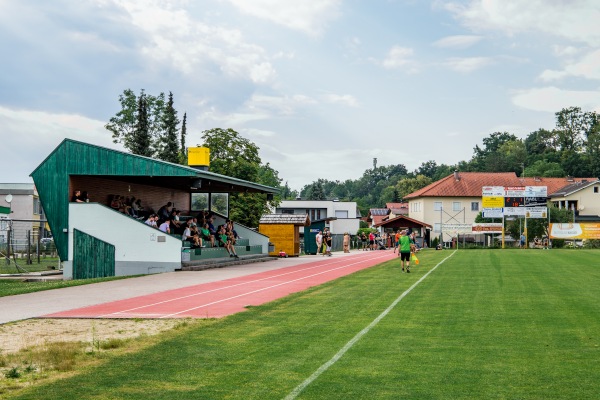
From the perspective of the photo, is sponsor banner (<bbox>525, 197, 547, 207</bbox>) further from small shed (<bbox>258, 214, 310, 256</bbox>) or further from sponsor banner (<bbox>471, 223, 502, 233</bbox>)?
small shed (<bbox>258, 214, 310, 256</bbox>)

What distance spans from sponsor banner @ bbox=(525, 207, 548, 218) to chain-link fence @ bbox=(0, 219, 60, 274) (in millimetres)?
39414

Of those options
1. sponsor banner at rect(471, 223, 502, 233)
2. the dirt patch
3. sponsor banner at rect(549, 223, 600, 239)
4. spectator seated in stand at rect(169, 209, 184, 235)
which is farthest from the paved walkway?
sponsor banner at rect(549, 223, 600, 239)

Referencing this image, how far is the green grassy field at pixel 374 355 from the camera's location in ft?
24.0

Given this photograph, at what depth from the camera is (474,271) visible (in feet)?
85.3

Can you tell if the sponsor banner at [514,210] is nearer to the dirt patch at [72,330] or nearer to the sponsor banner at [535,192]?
the sponsor banner at [535,192]

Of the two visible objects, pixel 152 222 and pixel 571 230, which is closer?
pixel 152 222

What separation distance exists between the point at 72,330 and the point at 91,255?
1666 centimetres

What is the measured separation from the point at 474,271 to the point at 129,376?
19.8 metres

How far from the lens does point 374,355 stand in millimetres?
9203

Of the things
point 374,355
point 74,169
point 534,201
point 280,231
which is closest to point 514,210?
point 534,201

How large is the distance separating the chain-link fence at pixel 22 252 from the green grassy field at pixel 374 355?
1808 cm

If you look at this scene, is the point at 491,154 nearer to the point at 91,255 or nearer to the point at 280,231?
the point at 280,231

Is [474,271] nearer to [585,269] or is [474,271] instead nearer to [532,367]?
[585,269]

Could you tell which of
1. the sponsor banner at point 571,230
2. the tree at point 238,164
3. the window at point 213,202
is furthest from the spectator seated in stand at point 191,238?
the sponsor banner at point 571,230
